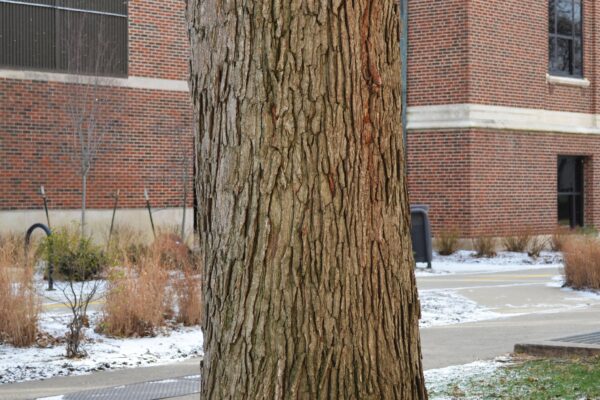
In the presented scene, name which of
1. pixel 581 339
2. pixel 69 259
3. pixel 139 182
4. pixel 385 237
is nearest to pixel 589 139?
pixel 139 182

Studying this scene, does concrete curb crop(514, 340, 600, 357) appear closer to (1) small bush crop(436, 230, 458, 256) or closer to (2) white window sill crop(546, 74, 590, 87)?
(1) small bush crop(436, 230, 458, 256)

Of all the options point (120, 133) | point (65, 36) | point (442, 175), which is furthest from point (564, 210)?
point (65, 36)

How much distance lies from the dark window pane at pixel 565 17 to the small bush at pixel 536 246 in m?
5.26

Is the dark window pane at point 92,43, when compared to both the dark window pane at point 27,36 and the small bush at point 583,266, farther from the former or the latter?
the small bush at point 583,266

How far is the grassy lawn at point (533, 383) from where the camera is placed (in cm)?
747

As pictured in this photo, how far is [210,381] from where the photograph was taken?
4664 mm

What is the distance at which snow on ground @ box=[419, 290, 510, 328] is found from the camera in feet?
42.1

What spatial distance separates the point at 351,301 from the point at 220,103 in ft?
3.17

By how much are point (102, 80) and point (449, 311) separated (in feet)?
36.0

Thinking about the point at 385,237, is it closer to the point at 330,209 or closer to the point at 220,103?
the point at 330,209

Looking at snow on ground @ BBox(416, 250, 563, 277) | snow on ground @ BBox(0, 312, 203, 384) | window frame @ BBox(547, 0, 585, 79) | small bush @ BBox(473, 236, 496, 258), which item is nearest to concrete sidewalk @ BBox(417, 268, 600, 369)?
snow on ground @ BBox(416, 250, 563, 277)

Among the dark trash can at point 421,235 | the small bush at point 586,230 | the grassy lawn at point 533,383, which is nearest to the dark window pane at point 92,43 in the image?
the dark trash can at point 421,235

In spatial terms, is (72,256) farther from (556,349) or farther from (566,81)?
(566,81)

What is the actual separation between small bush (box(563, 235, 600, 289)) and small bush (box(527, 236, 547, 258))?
721 centimetres
